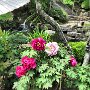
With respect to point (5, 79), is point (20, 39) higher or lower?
higher

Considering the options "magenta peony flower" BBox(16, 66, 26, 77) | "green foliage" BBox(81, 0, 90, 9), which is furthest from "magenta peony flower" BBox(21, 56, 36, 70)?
"green foliage" BBox(81, 0, 90, 9)

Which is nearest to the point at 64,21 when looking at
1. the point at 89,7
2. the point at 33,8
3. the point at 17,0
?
the point at 33,8

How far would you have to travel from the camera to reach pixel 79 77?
5.20m

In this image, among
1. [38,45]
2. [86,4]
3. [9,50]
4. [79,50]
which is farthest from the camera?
[86,4]

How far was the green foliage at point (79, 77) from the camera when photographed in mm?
5113

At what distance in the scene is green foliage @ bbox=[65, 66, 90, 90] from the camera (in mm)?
5113

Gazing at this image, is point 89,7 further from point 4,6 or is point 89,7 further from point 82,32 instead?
point 4,6

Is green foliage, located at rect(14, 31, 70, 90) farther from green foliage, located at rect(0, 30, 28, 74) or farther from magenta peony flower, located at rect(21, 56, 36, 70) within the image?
green foliage, located at rect(0, 30, 28, 74)

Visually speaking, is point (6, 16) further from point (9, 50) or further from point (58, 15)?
point (9, 50)

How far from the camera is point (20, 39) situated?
6.08 metres

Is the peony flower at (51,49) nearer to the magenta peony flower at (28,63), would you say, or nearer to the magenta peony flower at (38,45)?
the magenta peony flower at (38,45)

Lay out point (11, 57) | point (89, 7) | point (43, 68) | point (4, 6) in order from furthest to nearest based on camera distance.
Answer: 1. point (89, 7)
2. point (4, 6)
3. point (11, 57)
4. point (43, 68)

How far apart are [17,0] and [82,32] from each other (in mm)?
2641

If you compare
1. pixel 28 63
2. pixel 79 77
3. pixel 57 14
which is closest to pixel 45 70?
pixel 28 63
